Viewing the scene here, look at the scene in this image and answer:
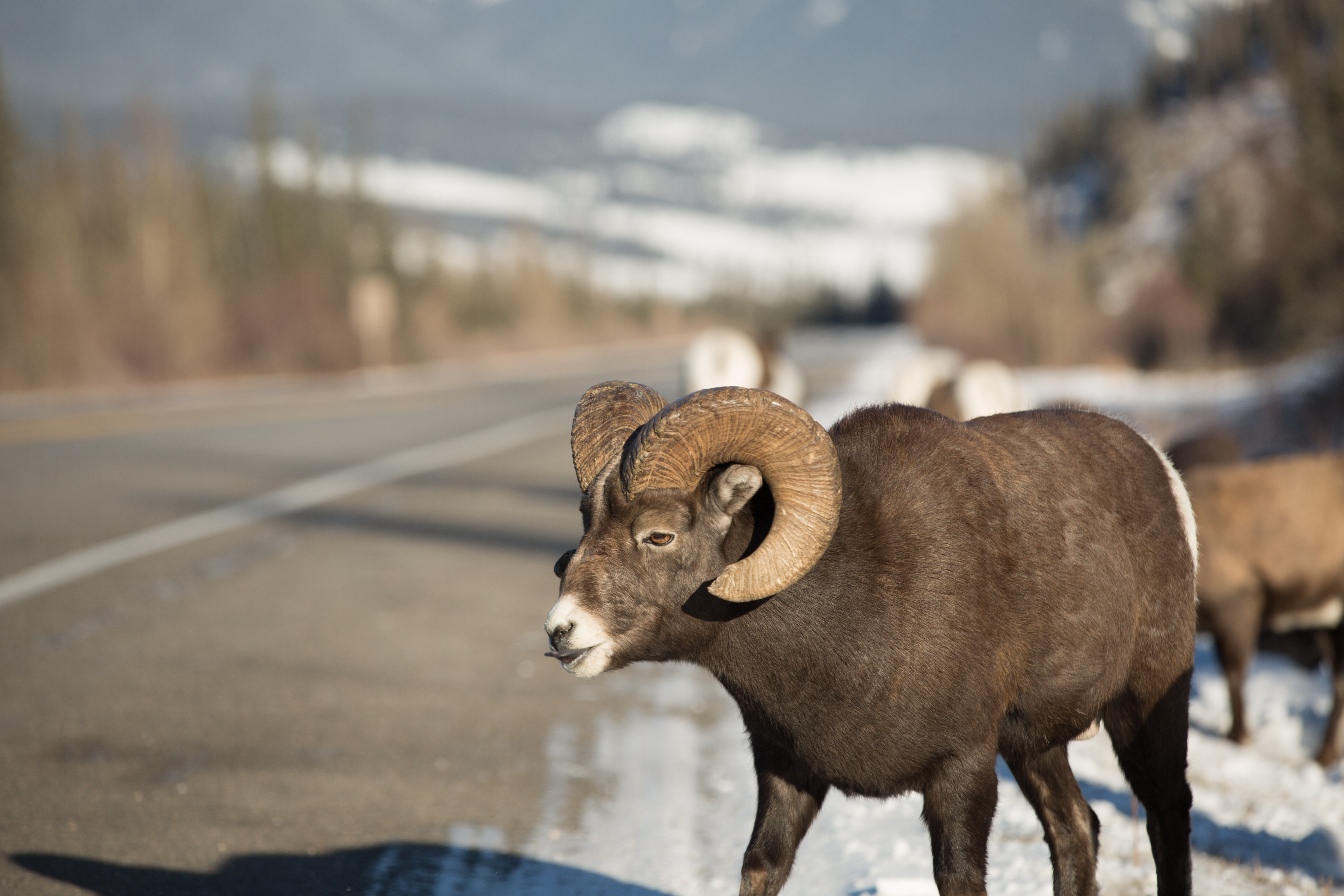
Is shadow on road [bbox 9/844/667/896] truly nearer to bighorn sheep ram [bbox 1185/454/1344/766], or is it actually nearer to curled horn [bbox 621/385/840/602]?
curled horn [bbox 621/385/840/602]

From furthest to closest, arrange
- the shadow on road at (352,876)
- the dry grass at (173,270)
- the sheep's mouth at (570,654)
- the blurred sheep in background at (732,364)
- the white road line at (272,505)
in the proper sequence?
the dry grass at (173,270) → the blurred sheep in background at (732,364) → the white road line at (272,505) → the shadow on road at (352,876) → the sheep's mouth at (570,654)

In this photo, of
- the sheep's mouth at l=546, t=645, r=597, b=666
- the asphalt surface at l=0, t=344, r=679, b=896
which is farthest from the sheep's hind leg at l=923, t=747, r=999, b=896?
the asphalt surface at l=0, t=344, r=679, b=896

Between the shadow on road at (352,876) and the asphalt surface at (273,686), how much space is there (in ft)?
0.05

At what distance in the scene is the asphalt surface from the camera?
14.9ft

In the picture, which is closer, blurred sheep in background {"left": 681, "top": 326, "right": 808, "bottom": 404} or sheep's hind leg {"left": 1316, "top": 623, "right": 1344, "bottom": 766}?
sheep's hind leg {"left": 1316, "top": 623, "right": 1344, "bottom": 766}

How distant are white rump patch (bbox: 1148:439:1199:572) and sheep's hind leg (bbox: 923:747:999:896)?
3.81 feet

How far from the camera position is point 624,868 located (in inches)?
169

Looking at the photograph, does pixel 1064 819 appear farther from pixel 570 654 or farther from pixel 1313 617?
pixel 1313 617

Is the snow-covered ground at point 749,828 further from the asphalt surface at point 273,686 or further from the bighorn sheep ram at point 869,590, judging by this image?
the bighorn sheep ram at point 869,590

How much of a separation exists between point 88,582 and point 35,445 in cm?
907

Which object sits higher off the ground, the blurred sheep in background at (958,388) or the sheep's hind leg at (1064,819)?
the blurred sheep in background at (958,388)

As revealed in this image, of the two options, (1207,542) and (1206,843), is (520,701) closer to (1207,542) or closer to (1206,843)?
(1206,843)

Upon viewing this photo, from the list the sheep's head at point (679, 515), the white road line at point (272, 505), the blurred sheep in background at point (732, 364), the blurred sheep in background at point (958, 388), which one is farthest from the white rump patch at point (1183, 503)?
the blurred sheep in background at point (732, 364)

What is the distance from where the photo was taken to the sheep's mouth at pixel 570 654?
3.38 m
